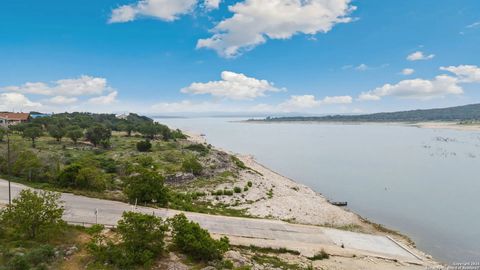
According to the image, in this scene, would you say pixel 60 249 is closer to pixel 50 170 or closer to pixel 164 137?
pixel 50 170

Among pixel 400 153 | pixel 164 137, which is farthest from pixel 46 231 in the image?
pixel 400 153

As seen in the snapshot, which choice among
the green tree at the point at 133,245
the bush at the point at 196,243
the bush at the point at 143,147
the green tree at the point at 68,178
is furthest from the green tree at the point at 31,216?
the bush at the point at 143,147

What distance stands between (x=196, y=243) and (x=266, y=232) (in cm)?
813

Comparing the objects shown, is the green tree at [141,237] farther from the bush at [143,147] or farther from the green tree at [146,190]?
the bush at [143,147]

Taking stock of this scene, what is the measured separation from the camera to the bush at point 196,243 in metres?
17.1

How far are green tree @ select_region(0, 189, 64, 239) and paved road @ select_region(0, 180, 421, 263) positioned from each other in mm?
3366

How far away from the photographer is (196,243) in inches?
669

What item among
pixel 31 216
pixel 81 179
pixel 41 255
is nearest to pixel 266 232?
pixel 41 255

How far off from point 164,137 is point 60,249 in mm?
69574

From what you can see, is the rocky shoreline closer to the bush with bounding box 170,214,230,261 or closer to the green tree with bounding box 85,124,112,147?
the bush with bounding box 170,214,230,261

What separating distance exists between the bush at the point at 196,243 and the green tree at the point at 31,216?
266 inches

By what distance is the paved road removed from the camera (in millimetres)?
21922

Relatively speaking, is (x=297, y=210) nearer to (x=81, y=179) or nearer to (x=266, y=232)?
(x=266, y=232)

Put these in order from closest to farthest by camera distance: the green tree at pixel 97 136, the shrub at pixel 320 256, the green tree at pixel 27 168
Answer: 1. the shrub at pixel 320 256
2. the green tree at pixel 27 168
3. the green tree at pixel 97 136
